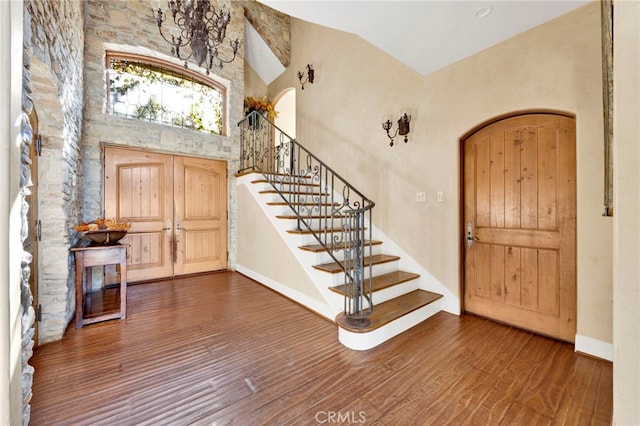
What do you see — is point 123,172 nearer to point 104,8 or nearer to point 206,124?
point 206,124

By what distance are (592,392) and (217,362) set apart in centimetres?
273

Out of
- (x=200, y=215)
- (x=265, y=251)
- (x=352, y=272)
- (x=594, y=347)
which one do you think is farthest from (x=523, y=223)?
(x=200, y=215)

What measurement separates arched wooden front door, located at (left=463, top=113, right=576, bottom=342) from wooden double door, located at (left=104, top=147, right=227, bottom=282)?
4.27 m

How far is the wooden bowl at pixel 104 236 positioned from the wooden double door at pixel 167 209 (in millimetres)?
1389

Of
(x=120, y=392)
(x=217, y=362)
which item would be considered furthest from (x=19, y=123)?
(x=217, y=362)

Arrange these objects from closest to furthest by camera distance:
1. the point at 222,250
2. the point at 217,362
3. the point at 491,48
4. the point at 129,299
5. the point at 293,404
Answer: the point at 293,404 < the point at 217,362 < the point at 491,48 < the point at 129,299 < the point at 222,250

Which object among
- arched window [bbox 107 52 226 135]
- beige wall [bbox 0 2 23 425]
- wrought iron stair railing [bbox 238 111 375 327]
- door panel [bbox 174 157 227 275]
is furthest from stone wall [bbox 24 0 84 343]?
wrought iron stair railing [bbox 238 111 375 327]

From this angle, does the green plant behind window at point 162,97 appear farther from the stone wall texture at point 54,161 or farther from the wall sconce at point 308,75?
the wall sconce at point 308,75

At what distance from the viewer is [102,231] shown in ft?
9.21

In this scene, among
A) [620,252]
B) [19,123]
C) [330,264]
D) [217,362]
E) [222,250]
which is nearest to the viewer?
[620,252]

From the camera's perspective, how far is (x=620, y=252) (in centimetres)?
98

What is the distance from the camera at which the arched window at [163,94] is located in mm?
4215

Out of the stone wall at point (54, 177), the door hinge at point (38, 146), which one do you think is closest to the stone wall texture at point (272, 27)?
the stone wall at point (54, 177)

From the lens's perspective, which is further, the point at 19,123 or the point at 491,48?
the point at 491,48
